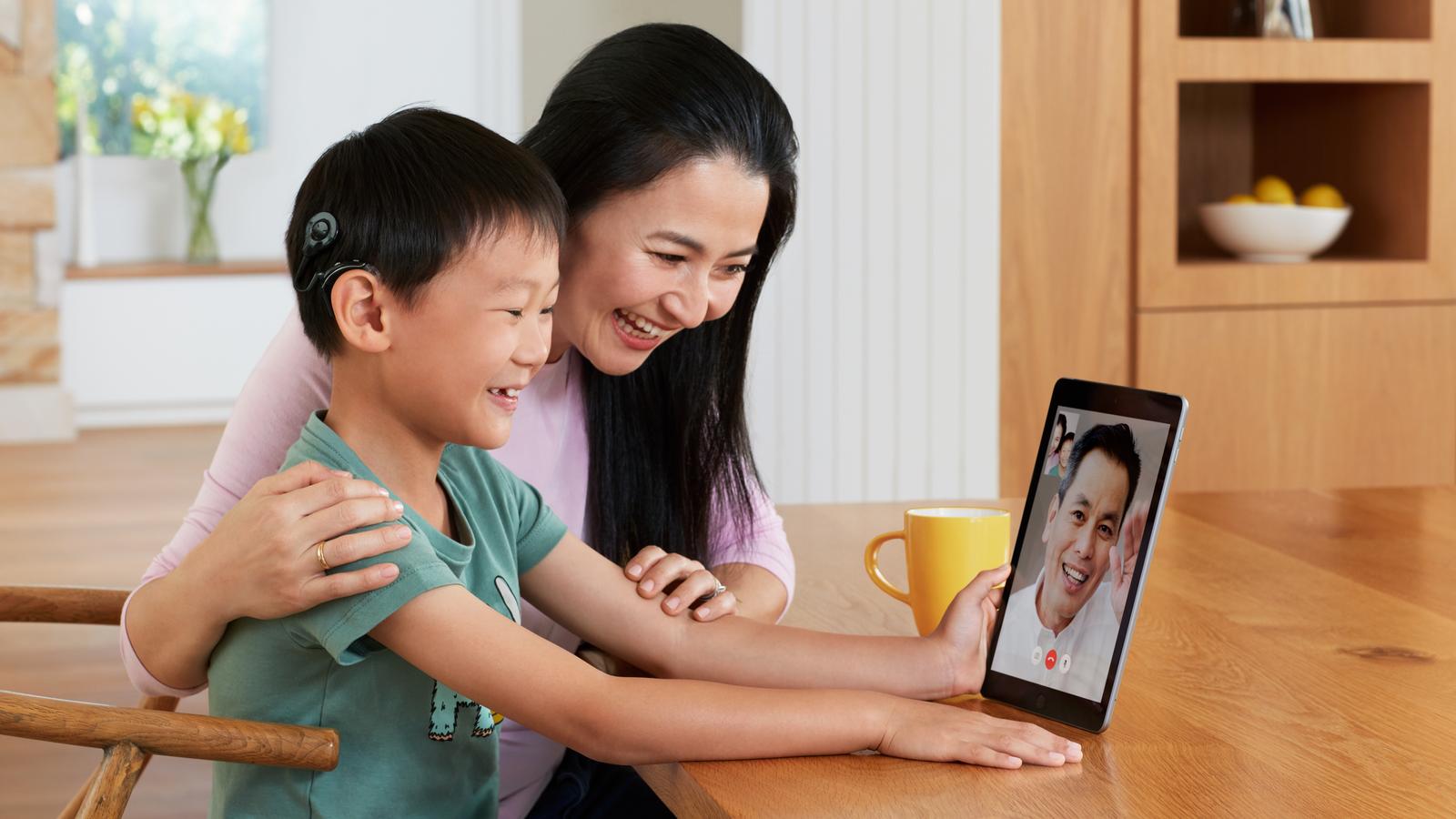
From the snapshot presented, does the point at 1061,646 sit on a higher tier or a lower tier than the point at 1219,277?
lower

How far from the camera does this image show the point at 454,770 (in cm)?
101

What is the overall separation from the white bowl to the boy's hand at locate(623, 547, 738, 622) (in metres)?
1.91

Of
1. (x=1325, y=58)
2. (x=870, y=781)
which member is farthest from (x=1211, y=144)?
(x=870, y=781)

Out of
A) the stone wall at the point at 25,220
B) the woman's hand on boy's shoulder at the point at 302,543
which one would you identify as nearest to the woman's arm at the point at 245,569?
the woman's hand on boy's shoulder at the point at 302,543

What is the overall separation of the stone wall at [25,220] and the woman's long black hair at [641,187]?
4788 millimetres

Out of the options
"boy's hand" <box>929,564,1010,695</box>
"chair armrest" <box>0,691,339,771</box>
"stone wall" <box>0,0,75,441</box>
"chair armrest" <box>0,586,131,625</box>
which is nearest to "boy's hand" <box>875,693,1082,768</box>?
"boy's hand" <box>929,564,1010,695</box>

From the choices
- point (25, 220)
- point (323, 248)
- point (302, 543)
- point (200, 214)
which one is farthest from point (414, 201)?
point (200, 214)

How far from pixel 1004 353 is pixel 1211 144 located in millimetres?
739

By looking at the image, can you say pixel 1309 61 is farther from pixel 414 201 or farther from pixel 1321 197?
pixel 414 201

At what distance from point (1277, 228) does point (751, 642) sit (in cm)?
198

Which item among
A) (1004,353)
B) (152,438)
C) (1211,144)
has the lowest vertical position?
(152,438)

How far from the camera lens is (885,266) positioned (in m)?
2.57

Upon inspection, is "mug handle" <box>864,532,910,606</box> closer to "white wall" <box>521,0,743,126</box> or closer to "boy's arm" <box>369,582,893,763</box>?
"boy's arm" <box>369,582,893,763</box>

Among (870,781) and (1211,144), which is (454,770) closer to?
(870,781)
